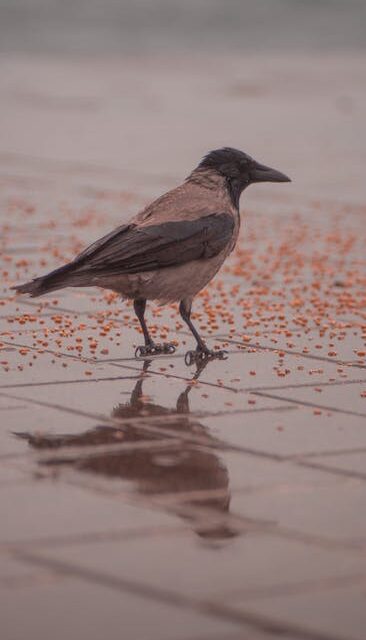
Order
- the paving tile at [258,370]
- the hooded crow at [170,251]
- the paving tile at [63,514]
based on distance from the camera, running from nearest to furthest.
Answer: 1. the paving tile at [63,514]
2. the paving tile at [258,370]
3. the hooded crow at [170,251]

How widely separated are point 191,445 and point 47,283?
2207mm

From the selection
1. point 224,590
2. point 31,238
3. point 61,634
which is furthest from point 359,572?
point 31,238

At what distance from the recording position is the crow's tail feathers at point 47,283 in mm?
8883

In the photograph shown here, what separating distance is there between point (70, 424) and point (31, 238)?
7.19m

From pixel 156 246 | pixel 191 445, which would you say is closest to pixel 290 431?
pixel 191 445

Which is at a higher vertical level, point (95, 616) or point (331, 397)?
point (331, 397)

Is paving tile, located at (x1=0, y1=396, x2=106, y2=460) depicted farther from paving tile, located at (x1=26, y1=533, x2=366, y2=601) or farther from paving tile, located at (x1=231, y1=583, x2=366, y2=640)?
paving tile, located at (x1=231, y1=583, x2=366, y2=640)

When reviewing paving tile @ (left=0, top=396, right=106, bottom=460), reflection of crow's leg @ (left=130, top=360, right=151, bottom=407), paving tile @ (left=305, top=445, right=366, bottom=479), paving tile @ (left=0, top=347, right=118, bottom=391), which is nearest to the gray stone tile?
paving tile @ (left=305, top=445, right=366, bottom=479)

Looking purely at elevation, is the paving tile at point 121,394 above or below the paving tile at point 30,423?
above

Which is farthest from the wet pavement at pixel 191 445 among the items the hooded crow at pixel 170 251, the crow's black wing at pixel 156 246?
the crow's black wing at pixel 156 246

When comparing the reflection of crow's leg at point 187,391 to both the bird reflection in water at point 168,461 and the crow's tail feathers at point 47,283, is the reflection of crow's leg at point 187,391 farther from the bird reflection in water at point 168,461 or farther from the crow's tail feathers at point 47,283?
the crow's tail feathers at point 47,283

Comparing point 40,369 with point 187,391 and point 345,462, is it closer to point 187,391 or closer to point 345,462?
point 187,391

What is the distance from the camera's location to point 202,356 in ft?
30.5

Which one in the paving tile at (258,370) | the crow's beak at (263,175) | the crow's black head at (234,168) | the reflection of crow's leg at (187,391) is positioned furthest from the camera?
the crow's beak at (263,175)
